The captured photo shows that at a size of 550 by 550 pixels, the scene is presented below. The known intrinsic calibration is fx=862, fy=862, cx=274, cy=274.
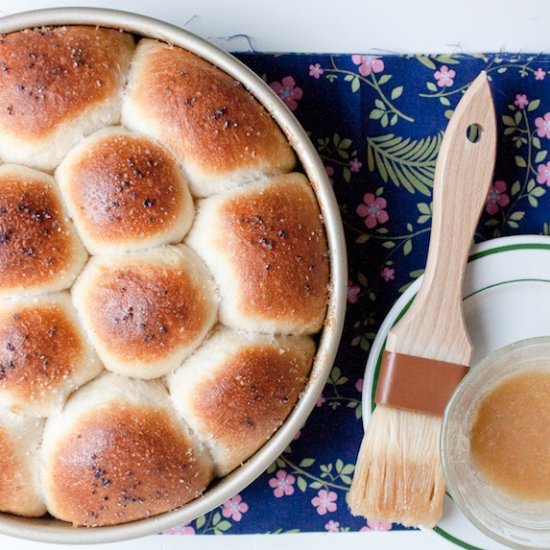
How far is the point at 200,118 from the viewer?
1.11 metres

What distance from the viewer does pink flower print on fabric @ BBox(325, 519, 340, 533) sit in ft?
4.45

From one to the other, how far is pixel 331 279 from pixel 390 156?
248 mm

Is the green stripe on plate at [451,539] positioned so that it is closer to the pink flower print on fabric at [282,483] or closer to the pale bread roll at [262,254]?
the pink flower print on fabric at [282,483]

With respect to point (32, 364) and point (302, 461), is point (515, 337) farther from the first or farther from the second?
point (32, 364)

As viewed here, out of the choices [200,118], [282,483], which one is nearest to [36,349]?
[200,118]

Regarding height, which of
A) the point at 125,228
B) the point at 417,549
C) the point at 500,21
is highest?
the point at 500,21

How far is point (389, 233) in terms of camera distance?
1.32 meters

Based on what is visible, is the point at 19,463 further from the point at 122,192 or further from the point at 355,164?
the point at 355,164

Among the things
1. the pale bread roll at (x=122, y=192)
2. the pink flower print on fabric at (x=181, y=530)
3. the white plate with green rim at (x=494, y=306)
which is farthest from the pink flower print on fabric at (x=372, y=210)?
the pink flower print on fabric at (x=181, y=530)

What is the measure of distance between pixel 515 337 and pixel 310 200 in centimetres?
39

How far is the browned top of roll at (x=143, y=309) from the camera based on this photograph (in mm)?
1089

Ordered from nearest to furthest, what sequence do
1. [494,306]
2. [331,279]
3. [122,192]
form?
1. [122,192]
2. [331,279]
3. [494,306]

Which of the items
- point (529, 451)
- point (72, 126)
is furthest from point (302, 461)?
point (72, 126)

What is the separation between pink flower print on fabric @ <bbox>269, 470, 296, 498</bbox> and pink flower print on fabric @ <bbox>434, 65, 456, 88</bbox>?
65 cm
